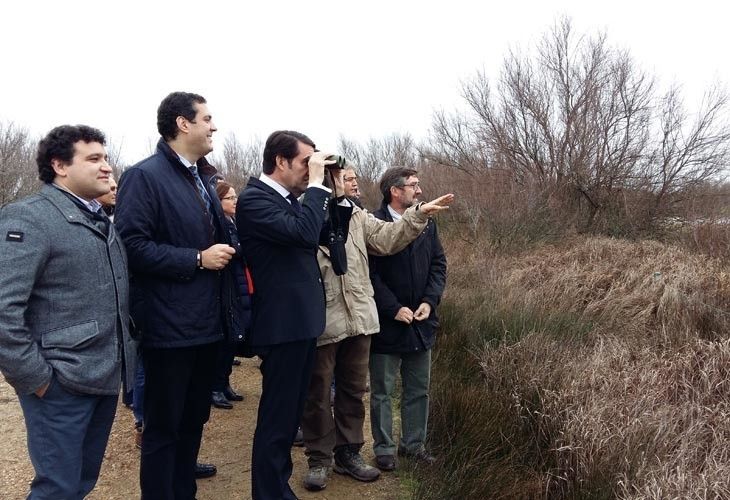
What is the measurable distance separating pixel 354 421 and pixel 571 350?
246 cm

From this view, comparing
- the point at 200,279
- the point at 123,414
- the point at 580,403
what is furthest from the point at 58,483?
the point at 580,403

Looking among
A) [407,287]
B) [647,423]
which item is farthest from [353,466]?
[647,423]

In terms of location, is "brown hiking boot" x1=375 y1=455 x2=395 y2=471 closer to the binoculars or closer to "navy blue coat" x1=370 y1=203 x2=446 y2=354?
Result: "navy blue coat" x1=370 y1=203 x2=446 y2=354

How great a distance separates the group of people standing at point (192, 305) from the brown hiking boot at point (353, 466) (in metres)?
0.01

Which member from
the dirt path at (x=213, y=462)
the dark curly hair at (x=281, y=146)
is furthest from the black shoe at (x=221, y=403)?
the dark curly hair at (x=281, y=146)

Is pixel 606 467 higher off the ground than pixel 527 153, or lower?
lower

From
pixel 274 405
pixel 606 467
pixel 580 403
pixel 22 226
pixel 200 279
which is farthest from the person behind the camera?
pixel 580 403

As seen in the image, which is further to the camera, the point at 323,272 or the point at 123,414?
the point at 123,414

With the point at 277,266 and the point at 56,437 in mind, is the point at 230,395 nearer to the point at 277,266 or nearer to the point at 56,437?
the point at 277,266

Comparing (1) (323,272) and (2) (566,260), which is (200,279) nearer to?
(1) (323,272)

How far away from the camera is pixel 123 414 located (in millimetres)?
4516

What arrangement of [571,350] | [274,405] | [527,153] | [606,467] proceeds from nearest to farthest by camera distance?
[274,405] < [606,467] < [571,350] < [527,153]

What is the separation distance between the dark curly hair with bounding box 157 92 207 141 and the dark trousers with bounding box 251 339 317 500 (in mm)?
1161

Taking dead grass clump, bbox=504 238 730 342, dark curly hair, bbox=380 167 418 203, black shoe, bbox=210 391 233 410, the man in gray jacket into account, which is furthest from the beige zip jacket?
dead grass clump, bbox=504 238 730 342
